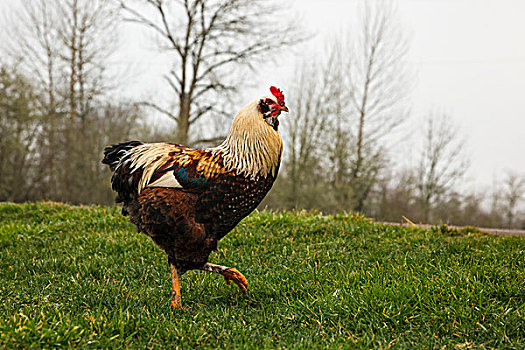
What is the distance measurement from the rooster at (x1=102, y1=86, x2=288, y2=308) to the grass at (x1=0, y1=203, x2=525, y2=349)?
23.3 inches

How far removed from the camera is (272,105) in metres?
4.00

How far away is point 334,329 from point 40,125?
52.1 ft

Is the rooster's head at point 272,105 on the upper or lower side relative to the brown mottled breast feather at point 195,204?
upper

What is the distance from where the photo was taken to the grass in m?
3.01

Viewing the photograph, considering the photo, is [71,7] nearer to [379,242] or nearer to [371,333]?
[379,242]

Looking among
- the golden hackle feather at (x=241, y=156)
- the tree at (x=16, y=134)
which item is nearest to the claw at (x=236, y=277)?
the golden hackle feather at (x=241, y=156)

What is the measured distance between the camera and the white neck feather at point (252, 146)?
3896mm

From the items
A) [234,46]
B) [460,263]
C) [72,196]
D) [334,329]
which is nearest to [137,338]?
[334,329]

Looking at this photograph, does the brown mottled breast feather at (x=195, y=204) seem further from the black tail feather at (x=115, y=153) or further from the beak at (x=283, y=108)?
the black tail feather at (x=115, y=153)

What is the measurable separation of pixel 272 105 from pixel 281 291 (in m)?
1.95

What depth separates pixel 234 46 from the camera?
19094 mm

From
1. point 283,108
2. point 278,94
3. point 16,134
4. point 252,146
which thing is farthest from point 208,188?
point 16,134

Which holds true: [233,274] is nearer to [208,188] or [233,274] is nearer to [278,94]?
[208,188]

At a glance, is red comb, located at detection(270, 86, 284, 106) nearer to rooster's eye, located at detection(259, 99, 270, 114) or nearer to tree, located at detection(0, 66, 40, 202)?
rooster's eye, located at detection(259, 99, 270, 114)
